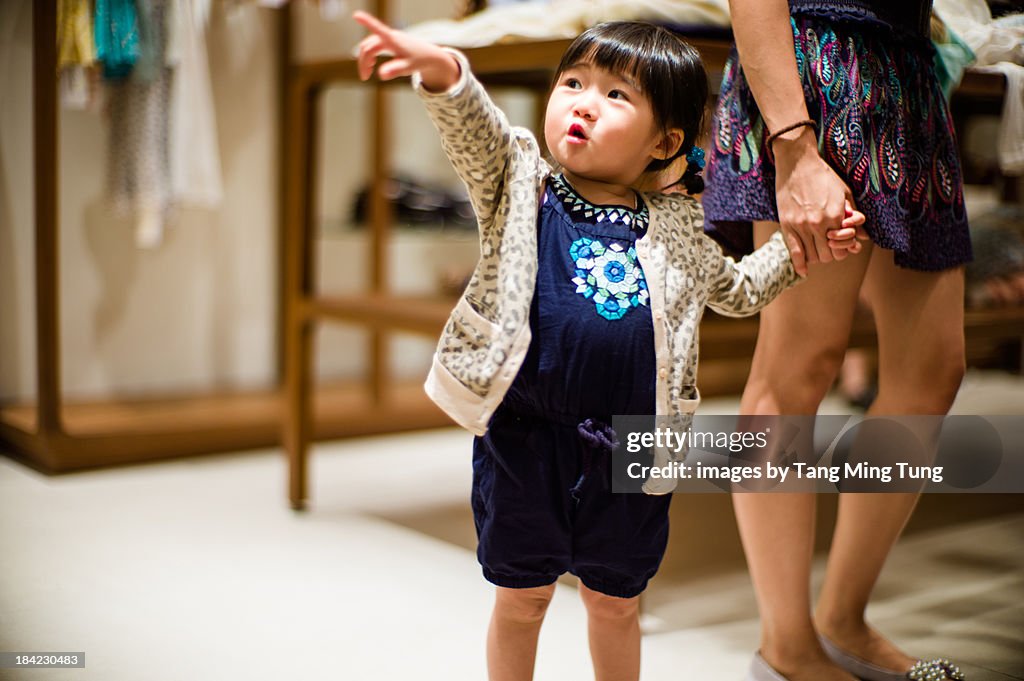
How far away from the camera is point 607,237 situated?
0.98m

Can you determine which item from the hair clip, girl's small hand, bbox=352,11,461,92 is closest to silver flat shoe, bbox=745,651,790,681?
the hair clip

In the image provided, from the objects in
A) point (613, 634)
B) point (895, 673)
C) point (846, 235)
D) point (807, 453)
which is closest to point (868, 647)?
point (895, 673)

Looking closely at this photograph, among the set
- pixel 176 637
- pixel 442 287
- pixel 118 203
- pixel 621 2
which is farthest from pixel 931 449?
pixel 118 203

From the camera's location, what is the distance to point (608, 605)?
104cm

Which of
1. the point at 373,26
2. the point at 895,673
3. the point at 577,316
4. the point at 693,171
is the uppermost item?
the point at 373,26

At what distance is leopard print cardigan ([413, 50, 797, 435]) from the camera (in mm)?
922

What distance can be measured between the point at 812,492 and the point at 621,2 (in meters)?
0.71

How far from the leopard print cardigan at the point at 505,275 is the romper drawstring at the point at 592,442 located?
5 cm

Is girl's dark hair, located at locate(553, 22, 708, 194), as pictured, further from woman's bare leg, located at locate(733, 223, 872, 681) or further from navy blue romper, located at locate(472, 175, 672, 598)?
woman's bare leg, located at locate(733, 223, 872, 681)

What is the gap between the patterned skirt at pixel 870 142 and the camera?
113 cm

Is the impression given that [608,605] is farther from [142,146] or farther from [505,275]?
[142,146]

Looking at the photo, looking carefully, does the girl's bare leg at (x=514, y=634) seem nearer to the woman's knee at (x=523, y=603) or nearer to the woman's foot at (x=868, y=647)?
the woman's knee at (x=523, y=603)

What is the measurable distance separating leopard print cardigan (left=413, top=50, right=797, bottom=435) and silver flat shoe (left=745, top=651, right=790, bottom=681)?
1.41ft

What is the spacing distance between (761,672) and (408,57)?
2.73 ft
